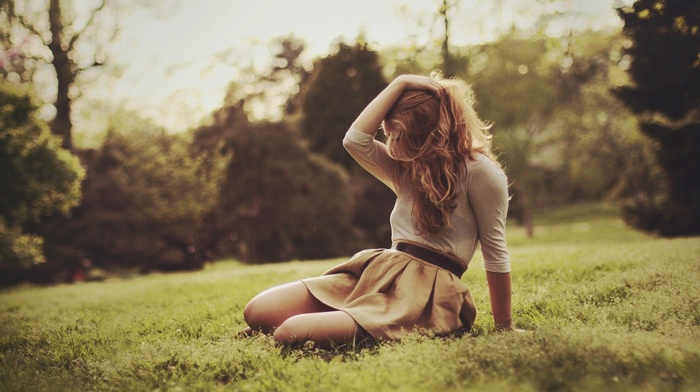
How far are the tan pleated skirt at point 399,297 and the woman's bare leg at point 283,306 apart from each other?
9 cm

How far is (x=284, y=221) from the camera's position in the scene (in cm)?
2377

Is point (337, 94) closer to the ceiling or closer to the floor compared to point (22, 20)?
closer to the floor

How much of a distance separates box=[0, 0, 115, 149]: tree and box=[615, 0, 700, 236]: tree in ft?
63.1

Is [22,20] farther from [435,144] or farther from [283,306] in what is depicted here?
[435,144]

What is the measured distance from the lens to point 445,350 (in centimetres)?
273

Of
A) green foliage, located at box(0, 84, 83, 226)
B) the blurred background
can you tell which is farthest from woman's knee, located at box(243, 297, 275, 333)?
the blurred background

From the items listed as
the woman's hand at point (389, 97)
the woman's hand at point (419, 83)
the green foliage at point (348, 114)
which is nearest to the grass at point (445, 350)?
the woman's hand at point (389, 97)

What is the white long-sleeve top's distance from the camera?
3170mm

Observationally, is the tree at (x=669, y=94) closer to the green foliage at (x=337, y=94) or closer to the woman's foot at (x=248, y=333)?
the woman's foot at (x=248, y=333)

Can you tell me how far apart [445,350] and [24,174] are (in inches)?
401

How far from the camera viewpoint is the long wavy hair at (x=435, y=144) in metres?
3.20

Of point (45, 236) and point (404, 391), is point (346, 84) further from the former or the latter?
point (404, 391)

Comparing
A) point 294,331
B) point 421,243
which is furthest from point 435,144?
point 294,331

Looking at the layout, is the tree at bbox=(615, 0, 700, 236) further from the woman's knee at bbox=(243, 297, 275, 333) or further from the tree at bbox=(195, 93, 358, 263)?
the tree at bbox=(195, 93, 358, 263)
